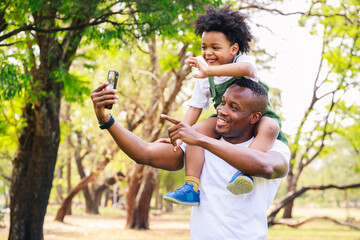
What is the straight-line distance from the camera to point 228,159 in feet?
6.45

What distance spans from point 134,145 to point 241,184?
2.12ft

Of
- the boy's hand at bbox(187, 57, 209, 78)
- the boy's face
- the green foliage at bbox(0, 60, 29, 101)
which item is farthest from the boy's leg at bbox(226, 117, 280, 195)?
the green foliage at bbox(0, 60, 29, 101)

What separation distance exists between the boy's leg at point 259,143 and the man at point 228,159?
0.05 metres

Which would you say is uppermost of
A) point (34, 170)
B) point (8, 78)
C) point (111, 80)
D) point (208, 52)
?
point (8, 78)

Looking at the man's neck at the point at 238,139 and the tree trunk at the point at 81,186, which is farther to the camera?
the tree trunk at the point at 81,186

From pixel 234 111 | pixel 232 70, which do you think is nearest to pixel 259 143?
pixel 234 111

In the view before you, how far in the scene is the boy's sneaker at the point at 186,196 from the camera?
91.4 inches

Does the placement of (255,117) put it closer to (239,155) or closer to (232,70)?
(232,70)

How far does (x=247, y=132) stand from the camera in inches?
97.3

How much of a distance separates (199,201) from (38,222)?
7.58 metres

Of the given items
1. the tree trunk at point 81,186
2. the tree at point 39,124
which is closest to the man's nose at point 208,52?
the tree at point 39,124

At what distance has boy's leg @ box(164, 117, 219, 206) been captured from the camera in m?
2.34

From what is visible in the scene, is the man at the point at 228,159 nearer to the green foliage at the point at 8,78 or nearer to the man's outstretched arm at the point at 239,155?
the man's outstretched arm at the point at 239,155

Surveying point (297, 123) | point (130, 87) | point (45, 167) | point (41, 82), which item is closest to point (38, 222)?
point (45, 167)
